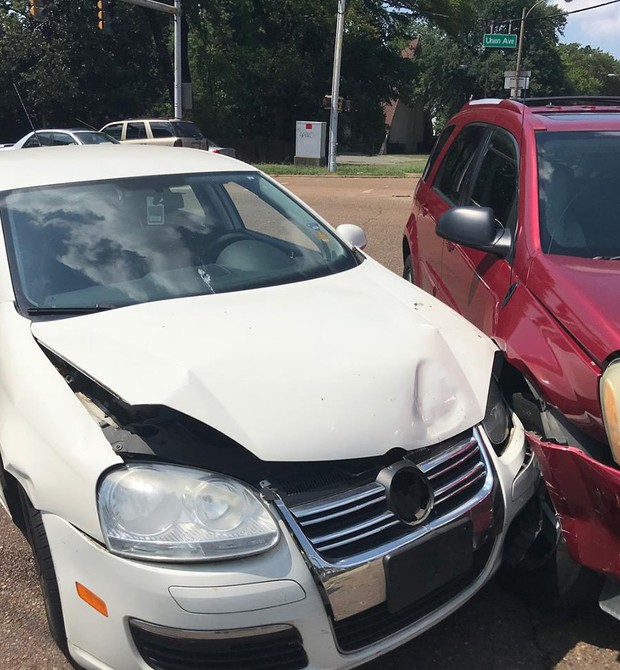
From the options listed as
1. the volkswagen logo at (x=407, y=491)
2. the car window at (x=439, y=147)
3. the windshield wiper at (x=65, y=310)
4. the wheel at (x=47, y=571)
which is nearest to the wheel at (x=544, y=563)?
the volkswagen logo at (x=407, y=491)

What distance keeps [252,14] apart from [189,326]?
Answer: 33701 millimetres

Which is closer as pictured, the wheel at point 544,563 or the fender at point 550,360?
the fender at point 550,360

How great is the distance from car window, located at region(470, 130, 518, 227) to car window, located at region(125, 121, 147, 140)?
1915cm

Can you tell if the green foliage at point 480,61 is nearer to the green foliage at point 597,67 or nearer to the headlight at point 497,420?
the green foliage at point 597,67

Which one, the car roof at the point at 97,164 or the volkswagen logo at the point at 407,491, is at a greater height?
the car roof at the point at 97,164

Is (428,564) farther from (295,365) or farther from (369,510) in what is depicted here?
(295,365)

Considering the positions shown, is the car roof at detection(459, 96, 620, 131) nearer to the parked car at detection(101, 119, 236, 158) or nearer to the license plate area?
the license plate area

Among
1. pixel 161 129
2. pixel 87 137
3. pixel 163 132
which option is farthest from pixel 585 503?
pixel 161 129

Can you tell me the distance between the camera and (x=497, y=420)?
8.63 feet

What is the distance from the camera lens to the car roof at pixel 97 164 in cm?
341

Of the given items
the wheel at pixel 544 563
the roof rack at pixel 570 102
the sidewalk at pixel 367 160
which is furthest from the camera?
the sidewalk at pixel 367 160

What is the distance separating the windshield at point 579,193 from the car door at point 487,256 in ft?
0.53

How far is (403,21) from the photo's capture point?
35688 millimetres

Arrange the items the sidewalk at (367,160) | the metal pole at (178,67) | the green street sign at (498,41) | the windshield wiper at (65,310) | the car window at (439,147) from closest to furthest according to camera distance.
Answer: the windshield wiper at (65,310)
the car window at (439,147)
the green street sign at (498,41)
the metal pole at (178,67)
the sidewalk at (367,160)
